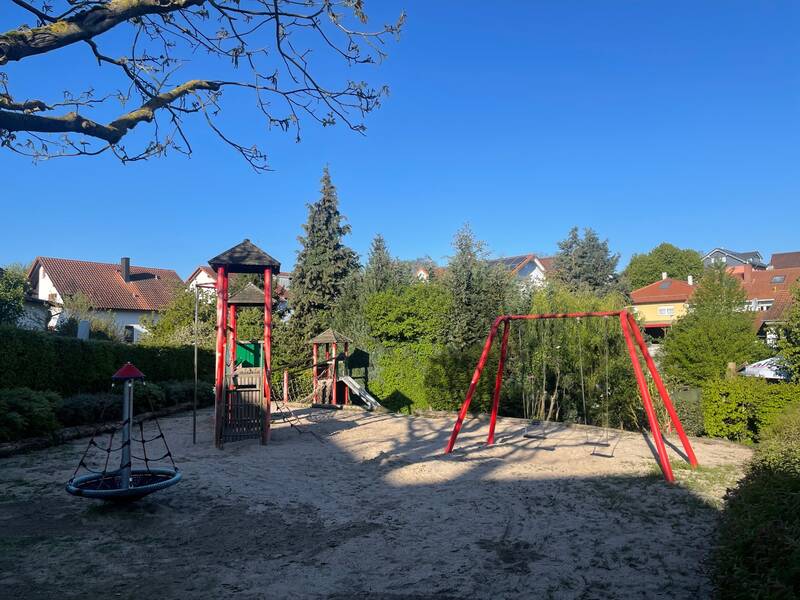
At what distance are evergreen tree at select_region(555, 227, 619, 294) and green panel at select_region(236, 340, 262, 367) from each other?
2821 centimetres

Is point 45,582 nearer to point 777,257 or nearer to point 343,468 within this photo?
point 343,468

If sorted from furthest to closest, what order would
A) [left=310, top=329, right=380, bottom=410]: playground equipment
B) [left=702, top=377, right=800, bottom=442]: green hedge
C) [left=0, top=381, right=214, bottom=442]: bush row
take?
1. [left=310, top=329, right=380, bottom=410]: playground equipment
2. [left=702, top=377, right=800, bottom=442]: green hedge
3. [left=0, top=381, right=214, bottom=442]: bush row

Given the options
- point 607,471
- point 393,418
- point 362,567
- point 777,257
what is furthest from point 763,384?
point 777,257

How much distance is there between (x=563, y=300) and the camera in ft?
59.6

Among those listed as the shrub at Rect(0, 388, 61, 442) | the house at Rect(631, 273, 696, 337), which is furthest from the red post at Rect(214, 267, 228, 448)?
the house at Rect(631, 273, 696, 337)

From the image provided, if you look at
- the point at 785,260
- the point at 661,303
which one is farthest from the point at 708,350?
the point at 785,260

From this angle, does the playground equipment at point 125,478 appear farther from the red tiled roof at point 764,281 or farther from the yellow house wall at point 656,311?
the red tiled roof at point 764,281

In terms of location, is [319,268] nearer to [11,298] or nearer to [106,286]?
[11,298]

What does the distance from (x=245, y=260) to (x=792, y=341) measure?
41.8 feet

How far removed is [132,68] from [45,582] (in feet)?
14.0

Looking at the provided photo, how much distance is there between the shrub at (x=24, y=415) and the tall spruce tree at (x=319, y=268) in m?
14.1

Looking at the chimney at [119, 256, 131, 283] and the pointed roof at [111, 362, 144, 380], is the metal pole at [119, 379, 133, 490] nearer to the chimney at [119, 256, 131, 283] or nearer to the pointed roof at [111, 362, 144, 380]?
the pointed roof at [111, 362, 144, 380]

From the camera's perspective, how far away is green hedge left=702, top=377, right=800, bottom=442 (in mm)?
11930

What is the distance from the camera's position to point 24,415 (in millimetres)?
10500
